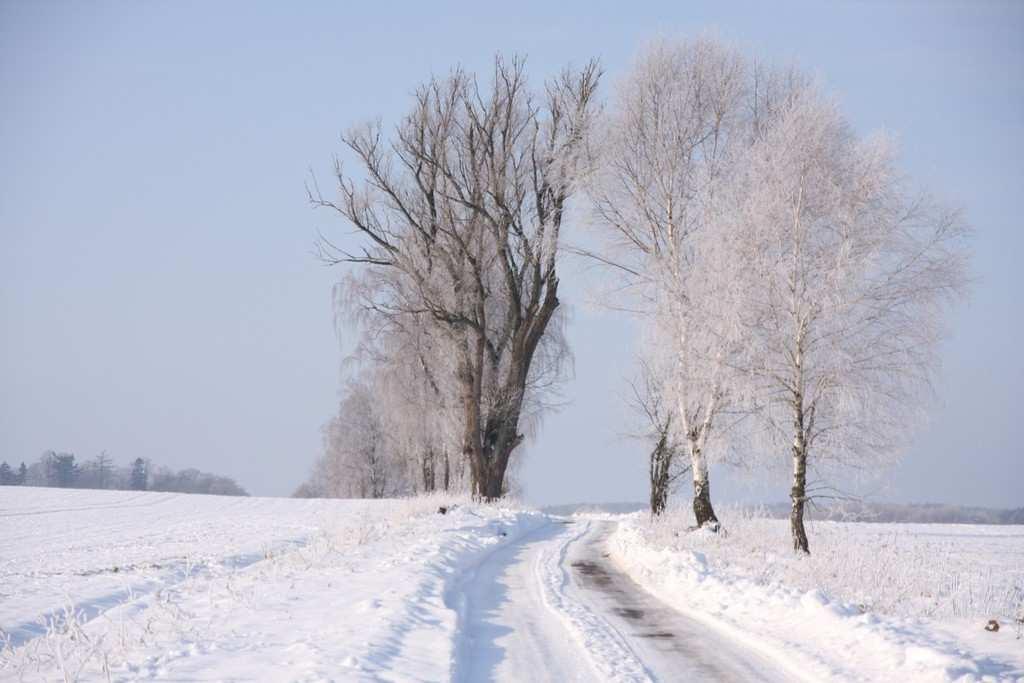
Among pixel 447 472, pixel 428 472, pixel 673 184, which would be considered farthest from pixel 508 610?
pixel 428 472

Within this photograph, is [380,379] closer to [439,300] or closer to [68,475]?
[439,300]

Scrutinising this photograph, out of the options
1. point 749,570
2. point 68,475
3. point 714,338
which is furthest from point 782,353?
point 68,475

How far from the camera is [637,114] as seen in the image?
20000 millimetres

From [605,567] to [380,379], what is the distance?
24.1m

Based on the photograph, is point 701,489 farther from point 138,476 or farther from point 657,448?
point 138,476

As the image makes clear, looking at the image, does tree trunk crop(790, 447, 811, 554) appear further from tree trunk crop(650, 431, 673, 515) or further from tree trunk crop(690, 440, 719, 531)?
tree trunk crop(650, 431, 673, 515)

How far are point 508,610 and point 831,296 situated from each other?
8.83 m

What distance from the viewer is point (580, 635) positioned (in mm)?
8508

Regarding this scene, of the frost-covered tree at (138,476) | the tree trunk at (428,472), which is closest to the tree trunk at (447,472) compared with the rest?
the tree trunk at (428,472)

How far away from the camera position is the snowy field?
6.84 meters

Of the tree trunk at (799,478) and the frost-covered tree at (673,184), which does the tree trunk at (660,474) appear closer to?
the frost-covered tree at (673,184)

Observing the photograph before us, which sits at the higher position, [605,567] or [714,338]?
[714,338]

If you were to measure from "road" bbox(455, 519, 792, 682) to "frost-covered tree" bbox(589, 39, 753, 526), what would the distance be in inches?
214

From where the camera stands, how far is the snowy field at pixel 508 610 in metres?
6.84
